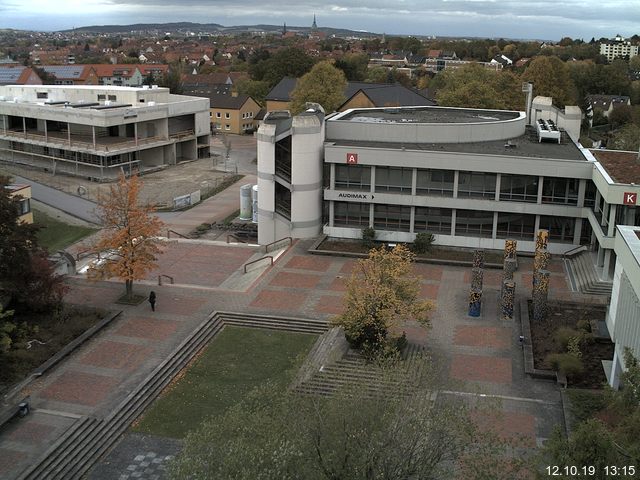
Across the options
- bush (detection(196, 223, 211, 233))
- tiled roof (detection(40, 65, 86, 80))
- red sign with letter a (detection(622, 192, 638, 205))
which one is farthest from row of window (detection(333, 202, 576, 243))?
tiled roof (detection(40, 65, 86, 80))

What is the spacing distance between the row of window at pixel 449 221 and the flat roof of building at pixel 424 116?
7712 mm

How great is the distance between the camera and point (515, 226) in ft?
145

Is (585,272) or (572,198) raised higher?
(572,198)

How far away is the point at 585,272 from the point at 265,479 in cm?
2924

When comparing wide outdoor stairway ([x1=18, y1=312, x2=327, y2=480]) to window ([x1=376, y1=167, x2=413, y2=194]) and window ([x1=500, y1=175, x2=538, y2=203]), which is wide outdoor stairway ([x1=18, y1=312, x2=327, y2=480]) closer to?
window ([x1=376, y1=167, x2=413, y2=194])

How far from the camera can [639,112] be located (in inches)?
3863

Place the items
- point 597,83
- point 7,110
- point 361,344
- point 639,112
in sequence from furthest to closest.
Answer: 1. point 597,83
2. point 639,112
3. point 7,110
4. point 361,344

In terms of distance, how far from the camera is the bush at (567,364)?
27.9 meters

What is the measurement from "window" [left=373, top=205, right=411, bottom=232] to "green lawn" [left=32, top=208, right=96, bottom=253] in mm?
20370

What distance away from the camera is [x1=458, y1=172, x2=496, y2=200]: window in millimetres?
43688

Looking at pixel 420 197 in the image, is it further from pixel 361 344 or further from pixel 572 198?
pixel 361 344

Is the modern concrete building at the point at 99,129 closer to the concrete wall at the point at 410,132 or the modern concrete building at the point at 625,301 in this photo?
the concrete wall at the point at 410,132

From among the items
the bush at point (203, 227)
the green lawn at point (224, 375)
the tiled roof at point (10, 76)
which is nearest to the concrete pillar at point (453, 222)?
the green lawn at point (224, 375)

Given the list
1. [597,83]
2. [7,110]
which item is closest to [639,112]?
[597,83]
